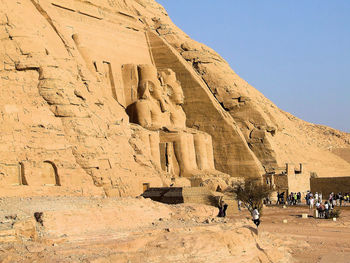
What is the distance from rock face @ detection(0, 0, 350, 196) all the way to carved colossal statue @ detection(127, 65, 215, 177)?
2.1 inches

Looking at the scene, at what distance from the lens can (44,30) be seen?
20.6 m

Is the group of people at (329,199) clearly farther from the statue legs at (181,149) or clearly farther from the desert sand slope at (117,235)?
the desert sand slope at (117,235)

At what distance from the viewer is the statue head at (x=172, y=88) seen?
1133 inches

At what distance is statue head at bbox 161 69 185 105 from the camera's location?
28.8 meters

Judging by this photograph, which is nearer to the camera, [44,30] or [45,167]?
[45,167]

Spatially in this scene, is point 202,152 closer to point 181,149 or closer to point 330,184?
point 181,149

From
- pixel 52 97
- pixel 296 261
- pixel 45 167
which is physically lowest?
pixel 296 261

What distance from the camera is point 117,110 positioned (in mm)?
22750

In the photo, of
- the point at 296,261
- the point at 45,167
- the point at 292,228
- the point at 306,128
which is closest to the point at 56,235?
the point at 296,261

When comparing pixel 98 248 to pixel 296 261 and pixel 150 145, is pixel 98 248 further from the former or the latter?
pixel 150 145

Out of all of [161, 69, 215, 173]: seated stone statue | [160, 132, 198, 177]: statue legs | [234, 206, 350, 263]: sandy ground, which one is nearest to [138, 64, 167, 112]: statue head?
[161, 69, 215, 173]: seated stone statue

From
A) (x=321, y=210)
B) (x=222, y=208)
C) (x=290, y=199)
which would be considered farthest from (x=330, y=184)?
(x=222, y=208)

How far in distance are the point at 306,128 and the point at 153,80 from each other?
85.8ft

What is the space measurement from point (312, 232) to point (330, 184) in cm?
1274
